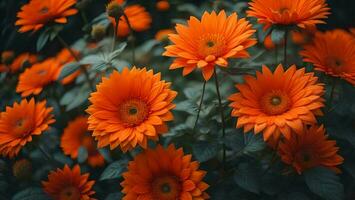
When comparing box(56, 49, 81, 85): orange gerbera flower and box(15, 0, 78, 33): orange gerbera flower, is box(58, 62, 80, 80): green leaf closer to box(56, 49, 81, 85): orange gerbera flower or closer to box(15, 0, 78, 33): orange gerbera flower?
box(15, 0, 78, 33): orange gerbera flower

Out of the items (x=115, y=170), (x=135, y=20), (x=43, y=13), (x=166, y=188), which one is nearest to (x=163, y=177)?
(x=166, y=188)

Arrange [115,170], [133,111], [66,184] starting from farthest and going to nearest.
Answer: [66,184], [115,170], [133,111]

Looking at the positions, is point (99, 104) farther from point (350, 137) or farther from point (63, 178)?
point (350, 137)

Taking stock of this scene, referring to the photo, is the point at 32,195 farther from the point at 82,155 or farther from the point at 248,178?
the point at 248,178

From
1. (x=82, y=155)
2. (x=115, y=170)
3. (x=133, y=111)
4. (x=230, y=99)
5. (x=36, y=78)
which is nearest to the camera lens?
(x=230, y=99)

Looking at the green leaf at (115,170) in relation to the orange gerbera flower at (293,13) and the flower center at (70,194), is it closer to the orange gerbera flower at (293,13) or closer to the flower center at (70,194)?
the flower center at (70,194)

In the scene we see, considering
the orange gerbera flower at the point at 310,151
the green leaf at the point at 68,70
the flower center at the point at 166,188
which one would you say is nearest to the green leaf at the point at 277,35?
the orange gerbera flower at the point at 310,151

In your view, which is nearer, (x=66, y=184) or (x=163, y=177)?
(x=163, y=177)
